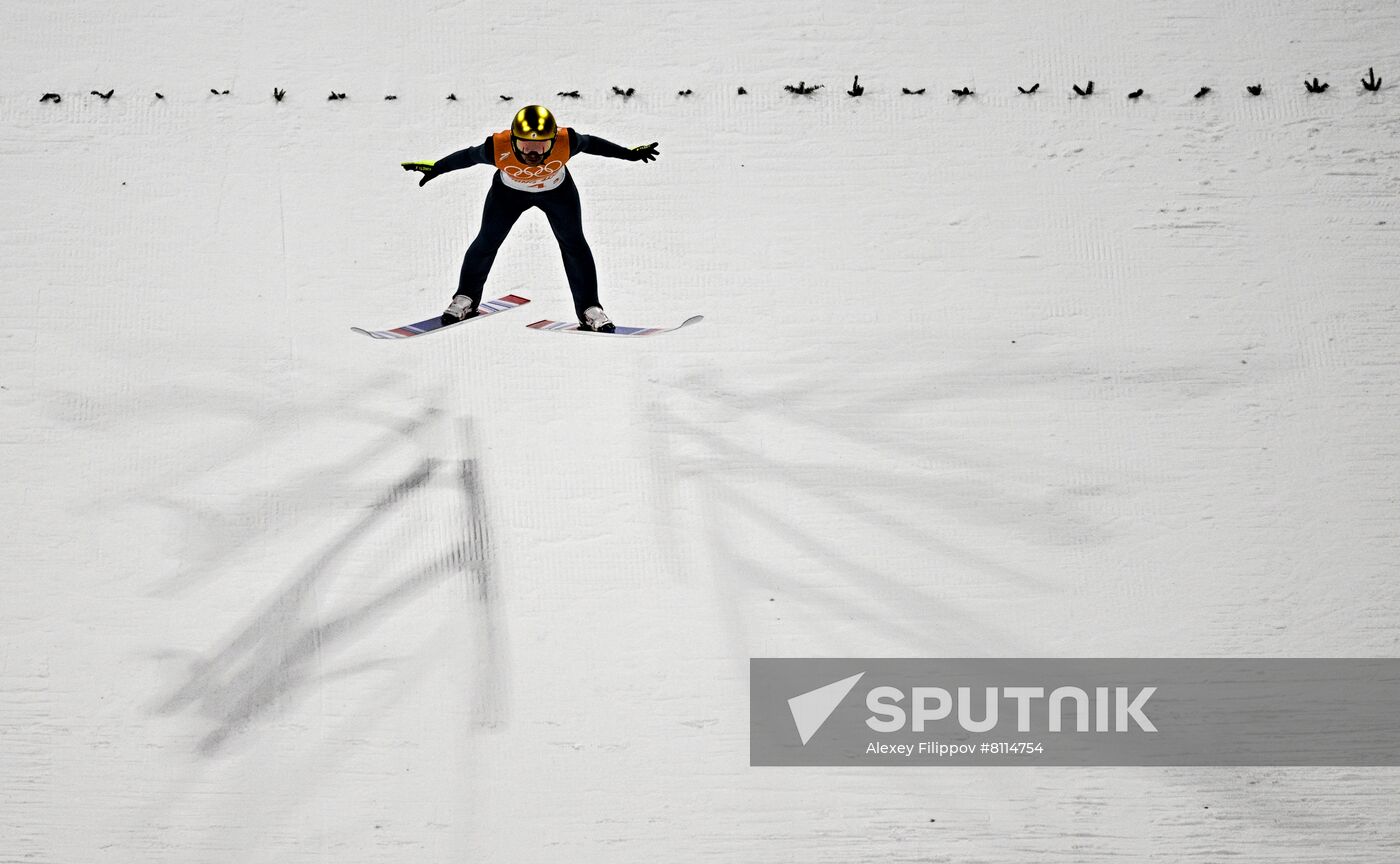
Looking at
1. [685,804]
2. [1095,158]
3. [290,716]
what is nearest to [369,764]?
[290,716]

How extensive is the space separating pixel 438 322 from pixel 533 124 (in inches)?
36.5

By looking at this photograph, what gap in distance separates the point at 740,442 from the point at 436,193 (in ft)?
5.24

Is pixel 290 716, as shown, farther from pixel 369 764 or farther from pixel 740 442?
pixel 740 442

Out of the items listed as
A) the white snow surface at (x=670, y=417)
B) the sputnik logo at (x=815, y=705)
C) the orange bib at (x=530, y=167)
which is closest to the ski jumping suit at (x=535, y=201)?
the orange bib at (x=530, y=167)

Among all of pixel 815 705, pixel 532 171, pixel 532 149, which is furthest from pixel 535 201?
pixel 815 705

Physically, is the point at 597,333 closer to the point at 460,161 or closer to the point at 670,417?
the point at 670,417

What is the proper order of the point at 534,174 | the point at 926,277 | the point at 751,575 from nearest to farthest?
the point at 534,174 → the point at 751,575 → the point at 926,277

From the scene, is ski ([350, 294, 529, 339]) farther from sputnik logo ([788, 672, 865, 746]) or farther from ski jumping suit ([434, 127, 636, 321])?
sputnik logo ([788, 672, 865, 746])

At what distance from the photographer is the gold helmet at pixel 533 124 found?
362 cm

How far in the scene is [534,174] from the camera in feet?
12.4

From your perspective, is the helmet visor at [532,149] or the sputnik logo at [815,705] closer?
the helmet visor at [532,149]

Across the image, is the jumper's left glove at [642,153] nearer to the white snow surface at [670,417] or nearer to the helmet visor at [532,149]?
the helmet visor at [532,149]

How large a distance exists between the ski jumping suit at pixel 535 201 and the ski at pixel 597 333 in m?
0.07

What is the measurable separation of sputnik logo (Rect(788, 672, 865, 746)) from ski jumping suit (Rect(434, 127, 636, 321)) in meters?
1.64
